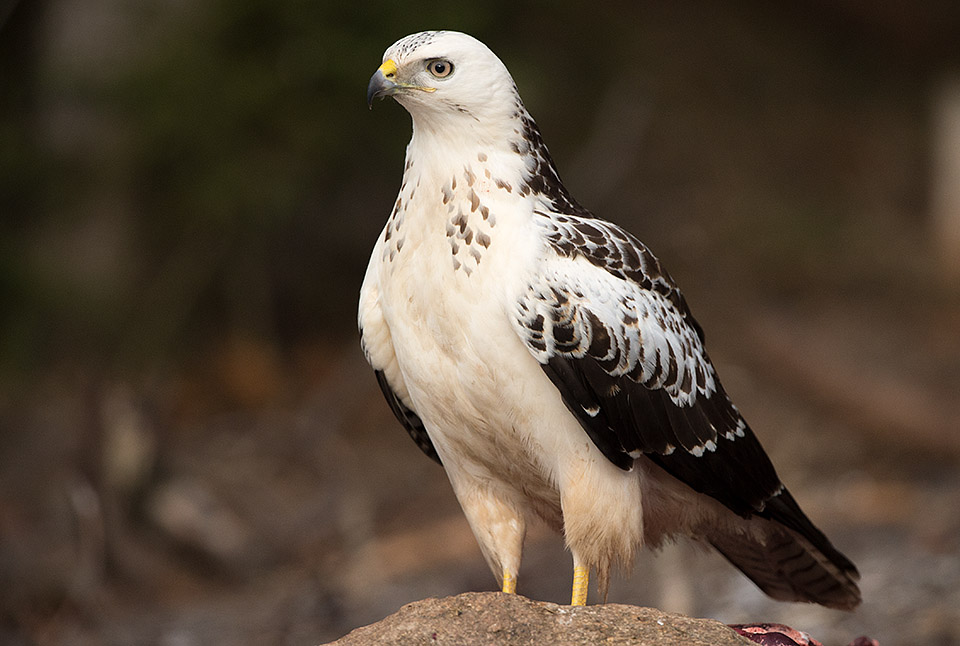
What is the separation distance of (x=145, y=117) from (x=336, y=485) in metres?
2.97

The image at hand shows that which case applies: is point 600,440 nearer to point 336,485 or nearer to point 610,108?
point 336,485

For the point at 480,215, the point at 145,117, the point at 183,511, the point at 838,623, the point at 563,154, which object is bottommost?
the point at 183,511

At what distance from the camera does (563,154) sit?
9562mm

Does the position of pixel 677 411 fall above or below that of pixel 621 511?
above

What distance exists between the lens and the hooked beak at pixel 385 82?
3.45 m

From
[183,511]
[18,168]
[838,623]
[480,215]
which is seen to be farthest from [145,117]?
[838,623]

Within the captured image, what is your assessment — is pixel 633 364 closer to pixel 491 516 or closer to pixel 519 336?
pixel 519 336

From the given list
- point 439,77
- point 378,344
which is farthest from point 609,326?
point 439,77

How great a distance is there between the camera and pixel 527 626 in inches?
114

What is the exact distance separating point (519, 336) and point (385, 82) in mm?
902

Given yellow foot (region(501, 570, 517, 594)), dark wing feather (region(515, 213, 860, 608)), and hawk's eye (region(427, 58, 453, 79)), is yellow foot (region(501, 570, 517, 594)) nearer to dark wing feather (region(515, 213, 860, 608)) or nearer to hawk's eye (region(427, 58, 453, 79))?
dark wing feather (region(515, 213, 860, 608))

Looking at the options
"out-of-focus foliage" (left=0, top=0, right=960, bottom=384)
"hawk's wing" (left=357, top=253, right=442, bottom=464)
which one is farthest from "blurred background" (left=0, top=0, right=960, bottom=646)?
"hawk's wing" (left=357, top=253, right=442, bottom=464)

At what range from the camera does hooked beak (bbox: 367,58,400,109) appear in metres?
3.45

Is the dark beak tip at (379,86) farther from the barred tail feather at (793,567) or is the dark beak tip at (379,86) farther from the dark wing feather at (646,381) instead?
the barred tail feather at (793,567)
